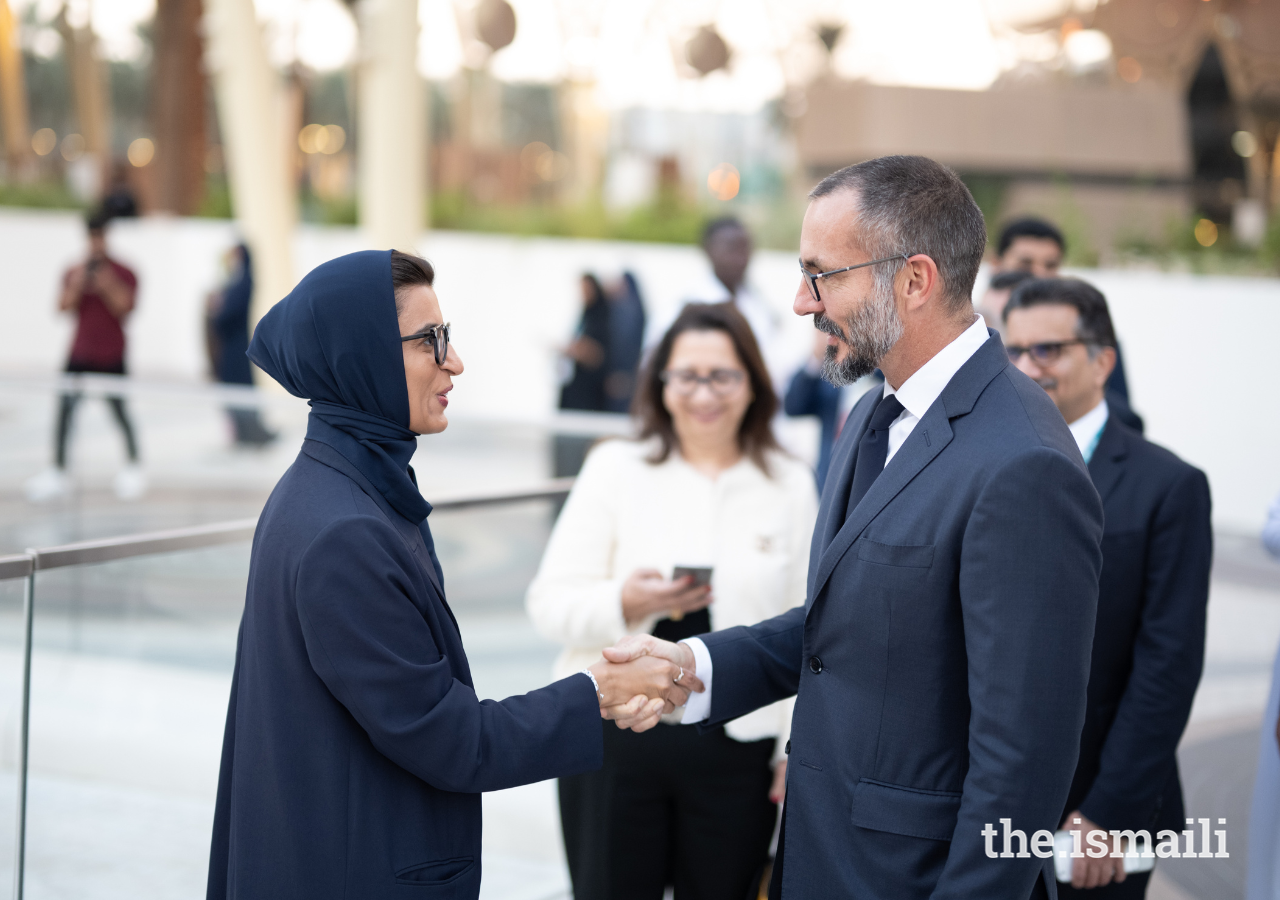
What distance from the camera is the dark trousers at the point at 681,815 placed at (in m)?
2.93

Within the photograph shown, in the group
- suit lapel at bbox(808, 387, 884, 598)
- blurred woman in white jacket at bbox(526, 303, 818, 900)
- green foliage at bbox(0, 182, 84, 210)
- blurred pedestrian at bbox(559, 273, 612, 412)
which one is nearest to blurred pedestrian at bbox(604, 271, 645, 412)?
blurred pedestrian at bbox(559, 273, 612, 412)

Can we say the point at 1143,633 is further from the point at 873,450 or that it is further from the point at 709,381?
the point at 709,381

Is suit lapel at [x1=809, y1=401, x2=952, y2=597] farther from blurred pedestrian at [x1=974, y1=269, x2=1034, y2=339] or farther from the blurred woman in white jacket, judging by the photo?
blurred pedestrian at [x1=974, y1=269, x2=1034, y2=339]

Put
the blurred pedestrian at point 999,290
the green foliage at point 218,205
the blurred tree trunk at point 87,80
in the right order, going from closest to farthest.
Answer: the blurred pedestrian at point 999,290 → the green foliage at point 218,205 → the blurred tree trunk at point 87,80

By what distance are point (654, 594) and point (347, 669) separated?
1166 mm

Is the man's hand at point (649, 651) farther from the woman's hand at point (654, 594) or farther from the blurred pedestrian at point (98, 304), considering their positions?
the blurred pedestrian at point (98, 304)

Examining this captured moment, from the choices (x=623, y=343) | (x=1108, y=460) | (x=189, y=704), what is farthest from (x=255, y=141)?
(x=1108, y=460)

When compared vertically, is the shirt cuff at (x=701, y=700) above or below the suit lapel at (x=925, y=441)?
below

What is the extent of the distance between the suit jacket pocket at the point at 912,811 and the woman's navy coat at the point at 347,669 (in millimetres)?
588

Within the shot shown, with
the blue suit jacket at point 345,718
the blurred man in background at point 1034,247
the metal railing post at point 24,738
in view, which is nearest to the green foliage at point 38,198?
the blurred man in background at point 1034,247

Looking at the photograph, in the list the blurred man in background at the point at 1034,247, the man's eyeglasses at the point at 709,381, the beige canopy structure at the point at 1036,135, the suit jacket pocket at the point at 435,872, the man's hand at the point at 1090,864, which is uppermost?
the beige canopy structure at the point at 1036,135

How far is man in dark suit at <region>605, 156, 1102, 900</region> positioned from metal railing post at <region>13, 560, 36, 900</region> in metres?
1.88

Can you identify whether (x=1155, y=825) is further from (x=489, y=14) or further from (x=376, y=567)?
(x=489, y=14)

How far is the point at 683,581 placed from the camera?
292 centimetres
